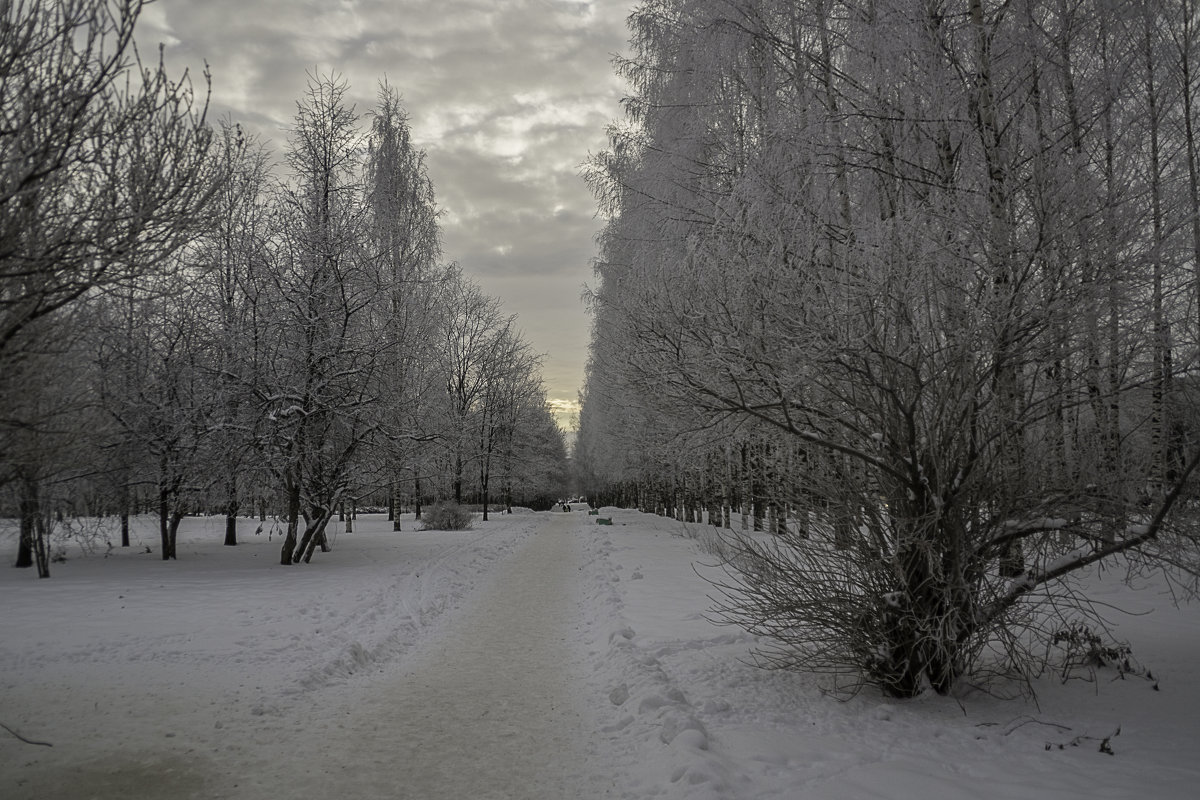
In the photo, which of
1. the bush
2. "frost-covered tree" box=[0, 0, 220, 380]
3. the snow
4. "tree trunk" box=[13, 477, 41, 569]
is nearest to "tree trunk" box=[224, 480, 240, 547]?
"tree trunk" box=[13, 477, 41, 569]

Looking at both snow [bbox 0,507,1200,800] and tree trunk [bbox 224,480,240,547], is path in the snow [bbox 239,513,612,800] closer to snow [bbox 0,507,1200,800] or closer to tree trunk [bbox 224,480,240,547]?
snow [bbox 0,507,1200,800]

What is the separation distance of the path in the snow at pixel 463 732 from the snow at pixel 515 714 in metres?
0.02

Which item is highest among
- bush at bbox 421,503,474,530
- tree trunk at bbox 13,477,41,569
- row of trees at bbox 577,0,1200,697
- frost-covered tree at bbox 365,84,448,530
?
frost-covered tree at bbox 365,84,448,530

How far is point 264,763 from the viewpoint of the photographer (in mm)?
4273

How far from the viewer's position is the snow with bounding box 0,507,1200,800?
12.6ft

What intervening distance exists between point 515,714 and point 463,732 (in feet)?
1.66

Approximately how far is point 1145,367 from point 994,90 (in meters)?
2.72

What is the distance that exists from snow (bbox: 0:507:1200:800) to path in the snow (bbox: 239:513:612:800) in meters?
0.02

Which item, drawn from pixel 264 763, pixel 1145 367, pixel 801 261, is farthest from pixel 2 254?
pixel 1145 367

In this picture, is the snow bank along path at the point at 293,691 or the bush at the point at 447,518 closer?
the snow bank along path at the point at 293,691

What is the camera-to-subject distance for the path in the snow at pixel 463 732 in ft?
12.9

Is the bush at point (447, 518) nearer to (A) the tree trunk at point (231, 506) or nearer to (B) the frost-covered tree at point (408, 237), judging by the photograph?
(B) the frost-covered tree at point (408, 237)

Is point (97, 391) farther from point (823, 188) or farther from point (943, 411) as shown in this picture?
point (943, 411)

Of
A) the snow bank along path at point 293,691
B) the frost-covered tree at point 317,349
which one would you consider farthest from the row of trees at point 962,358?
the frost-covered tree at point 317,349
